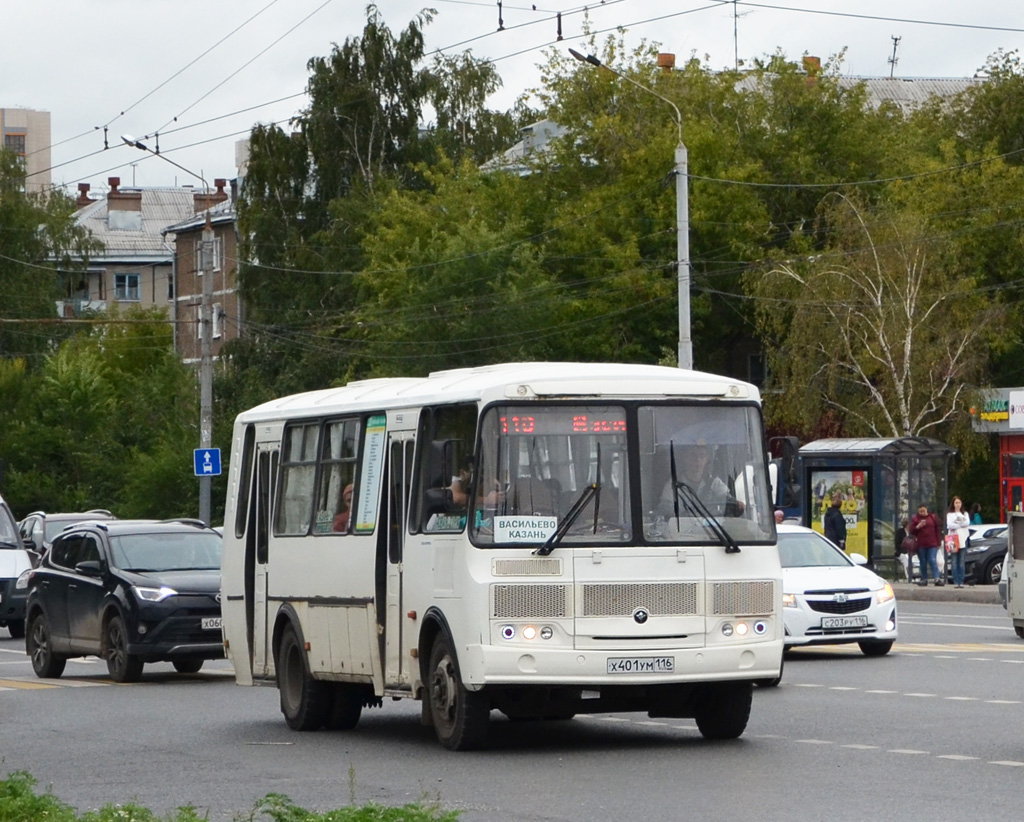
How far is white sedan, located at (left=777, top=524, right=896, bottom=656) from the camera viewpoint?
22203 millimetres

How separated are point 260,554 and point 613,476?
395 centimetres

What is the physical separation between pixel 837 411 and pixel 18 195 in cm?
3716

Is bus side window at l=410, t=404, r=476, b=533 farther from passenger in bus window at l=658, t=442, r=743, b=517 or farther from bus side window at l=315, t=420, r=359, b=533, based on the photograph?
passenger in bus window at l=658, t=442, r=743, b=517

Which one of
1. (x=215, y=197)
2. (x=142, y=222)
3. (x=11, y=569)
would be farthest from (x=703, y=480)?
(x=142, y=222)

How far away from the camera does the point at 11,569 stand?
30.1 metres

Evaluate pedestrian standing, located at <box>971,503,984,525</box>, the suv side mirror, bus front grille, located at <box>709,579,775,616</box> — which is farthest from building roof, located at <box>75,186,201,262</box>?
bus front grille, located at <box>709,579,775,616</box>

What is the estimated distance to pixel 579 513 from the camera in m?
13.4

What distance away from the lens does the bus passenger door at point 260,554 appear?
16391mm

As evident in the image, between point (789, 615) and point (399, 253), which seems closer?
point (789, 615)

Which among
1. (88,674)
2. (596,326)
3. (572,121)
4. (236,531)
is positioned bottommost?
(88,674)

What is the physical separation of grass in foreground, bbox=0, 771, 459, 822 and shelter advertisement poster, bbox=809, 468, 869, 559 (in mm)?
32021

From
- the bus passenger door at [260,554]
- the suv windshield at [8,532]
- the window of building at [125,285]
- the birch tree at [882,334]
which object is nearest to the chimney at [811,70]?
the birch tree at [882,334]

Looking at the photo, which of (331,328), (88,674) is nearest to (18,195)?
(331,328)

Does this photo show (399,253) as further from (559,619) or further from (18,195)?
(559,619)
